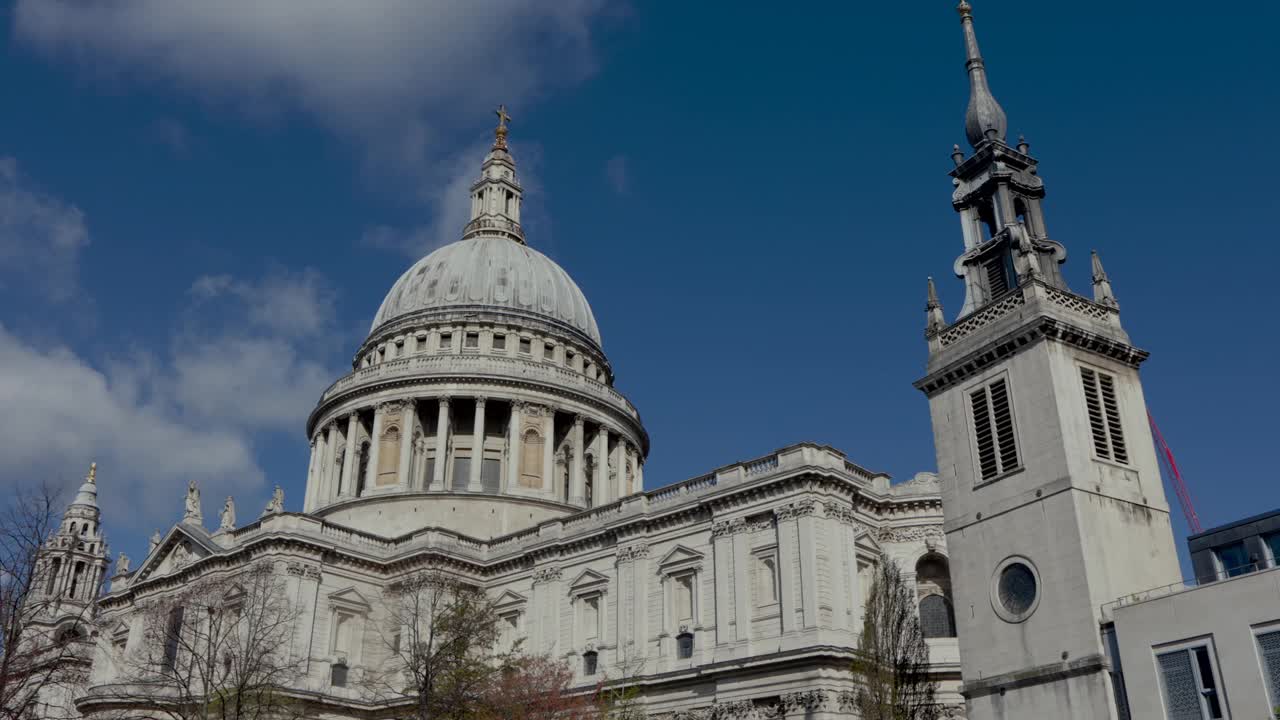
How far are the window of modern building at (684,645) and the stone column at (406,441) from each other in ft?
80.1

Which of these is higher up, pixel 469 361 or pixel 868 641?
pixel 469 361

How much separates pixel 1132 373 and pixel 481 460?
42.3m

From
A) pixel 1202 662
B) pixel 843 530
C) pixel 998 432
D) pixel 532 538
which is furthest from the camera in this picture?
pixel 532 538

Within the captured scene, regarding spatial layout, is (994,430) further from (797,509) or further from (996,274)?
(797,509)

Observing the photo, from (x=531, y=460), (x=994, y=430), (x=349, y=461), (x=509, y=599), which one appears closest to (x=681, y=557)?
(x=509, y=599)

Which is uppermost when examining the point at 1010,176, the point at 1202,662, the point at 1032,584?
the point at 1010,176

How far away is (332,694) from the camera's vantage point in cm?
5169

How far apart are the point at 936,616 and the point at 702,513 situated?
11.1m

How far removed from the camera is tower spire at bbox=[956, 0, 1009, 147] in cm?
3734

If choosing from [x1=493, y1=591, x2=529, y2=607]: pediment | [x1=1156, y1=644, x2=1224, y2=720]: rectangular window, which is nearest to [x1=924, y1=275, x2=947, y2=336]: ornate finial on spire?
[x1=1156, y1=644, x2=1224, y2=720]: rectangular window

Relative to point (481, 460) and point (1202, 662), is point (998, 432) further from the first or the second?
point (481, 460)

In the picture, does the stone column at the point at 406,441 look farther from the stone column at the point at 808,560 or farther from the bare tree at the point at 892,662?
the bare tree at the point at 892,662

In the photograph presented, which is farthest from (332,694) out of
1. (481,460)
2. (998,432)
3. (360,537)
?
(998,432)

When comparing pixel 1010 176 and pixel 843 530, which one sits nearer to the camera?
pixel 1010 176
